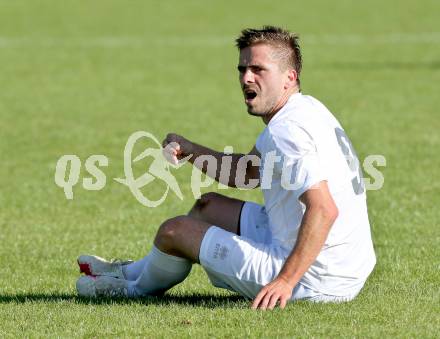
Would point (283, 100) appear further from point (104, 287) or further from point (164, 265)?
point (104, 287)

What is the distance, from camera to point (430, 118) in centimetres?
1870

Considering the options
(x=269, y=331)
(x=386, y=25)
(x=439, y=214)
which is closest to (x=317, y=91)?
(x=439, y=214)

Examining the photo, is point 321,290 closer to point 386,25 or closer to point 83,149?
point 83,149

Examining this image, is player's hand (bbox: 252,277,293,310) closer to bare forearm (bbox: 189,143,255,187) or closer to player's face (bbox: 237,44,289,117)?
player's face (bbox: 237,44,289,117)

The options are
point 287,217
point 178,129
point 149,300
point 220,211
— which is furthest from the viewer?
point 178,129

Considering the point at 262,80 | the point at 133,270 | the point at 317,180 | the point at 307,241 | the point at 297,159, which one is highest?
the point at 262,80

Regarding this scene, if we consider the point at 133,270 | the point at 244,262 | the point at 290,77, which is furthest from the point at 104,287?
the point at 290,77

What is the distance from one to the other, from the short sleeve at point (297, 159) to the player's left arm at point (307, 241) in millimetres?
58

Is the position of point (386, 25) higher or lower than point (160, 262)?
higher

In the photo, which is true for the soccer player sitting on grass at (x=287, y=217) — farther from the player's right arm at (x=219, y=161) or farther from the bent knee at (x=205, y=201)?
the bent knee at (x=205, y=201)

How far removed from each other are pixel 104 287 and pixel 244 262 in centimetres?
118

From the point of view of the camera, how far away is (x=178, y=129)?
18062mm

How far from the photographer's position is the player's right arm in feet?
25.3

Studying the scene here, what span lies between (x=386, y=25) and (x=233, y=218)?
2879 cm
